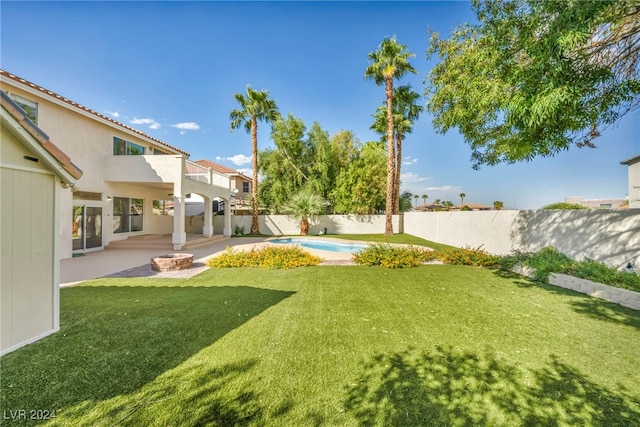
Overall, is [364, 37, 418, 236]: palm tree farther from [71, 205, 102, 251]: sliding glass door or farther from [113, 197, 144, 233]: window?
[71, 205, 102, 251]: sliding glass door

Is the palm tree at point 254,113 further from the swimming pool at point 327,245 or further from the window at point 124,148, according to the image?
the window at point 124,148

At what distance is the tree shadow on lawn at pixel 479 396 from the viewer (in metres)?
2.55

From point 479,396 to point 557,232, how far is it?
919 centimetres

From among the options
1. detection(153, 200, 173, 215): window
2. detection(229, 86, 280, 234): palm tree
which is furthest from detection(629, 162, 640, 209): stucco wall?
detection(153, 200, 173, 215): window

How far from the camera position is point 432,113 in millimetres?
8016

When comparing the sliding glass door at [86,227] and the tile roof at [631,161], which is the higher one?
the tile roof at [631,161]

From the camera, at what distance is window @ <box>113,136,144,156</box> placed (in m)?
14.3

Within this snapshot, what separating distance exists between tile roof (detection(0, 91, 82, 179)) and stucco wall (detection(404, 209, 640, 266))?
12.6 meters

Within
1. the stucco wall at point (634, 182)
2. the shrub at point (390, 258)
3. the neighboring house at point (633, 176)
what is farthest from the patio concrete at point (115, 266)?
the neighboring house at point (633, 176)

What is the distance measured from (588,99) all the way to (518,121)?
1.24m

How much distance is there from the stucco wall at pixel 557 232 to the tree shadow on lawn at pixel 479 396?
20.4ft

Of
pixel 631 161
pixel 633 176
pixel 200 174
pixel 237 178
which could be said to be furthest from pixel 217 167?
pixel 633 176

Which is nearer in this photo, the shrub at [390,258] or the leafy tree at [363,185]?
the shrub at [390,258]

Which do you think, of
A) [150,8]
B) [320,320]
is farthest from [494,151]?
[150,8]
